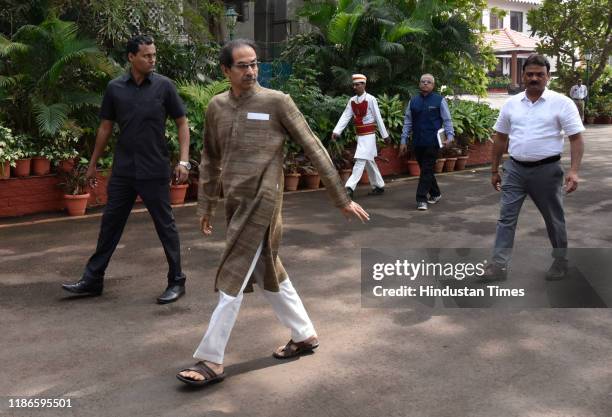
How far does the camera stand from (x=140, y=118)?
581 cm

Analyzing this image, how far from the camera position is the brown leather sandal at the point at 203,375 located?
425cm

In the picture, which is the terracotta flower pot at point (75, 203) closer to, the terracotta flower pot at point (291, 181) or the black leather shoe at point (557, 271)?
the terracotta flower pot at point (291, 181)

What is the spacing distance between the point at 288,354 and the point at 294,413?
80cm

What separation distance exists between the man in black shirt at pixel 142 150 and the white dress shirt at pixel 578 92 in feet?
74.0

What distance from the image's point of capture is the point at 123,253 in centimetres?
755

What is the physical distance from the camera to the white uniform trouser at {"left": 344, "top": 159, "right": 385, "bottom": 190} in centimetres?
1085

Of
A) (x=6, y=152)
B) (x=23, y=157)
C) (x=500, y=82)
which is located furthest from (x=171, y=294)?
(x=500, y=82)

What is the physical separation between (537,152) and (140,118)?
3.06m

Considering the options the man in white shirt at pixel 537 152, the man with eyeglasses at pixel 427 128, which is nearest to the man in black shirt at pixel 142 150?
the man in white shirt at pixel 537 152

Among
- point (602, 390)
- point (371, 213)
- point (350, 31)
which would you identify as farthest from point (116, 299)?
point (350, 31)

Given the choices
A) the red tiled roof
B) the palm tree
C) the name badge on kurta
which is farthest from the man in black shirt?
the red tiled roof

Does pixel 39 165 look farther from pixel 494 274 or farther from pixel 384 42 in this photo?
pixel 384 42

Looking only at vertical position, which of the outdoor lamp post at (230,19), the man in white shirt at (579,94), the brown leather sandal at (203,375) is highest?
the outdoor lamp post at (230,19)

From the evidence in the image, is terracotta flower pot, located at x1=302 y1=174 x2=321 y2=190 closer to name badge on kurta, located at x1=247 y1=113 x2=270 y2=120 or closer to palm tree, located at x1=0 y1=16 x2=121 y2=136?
palm tree, located at x1=0 y1=16 x2=121 y2=136
